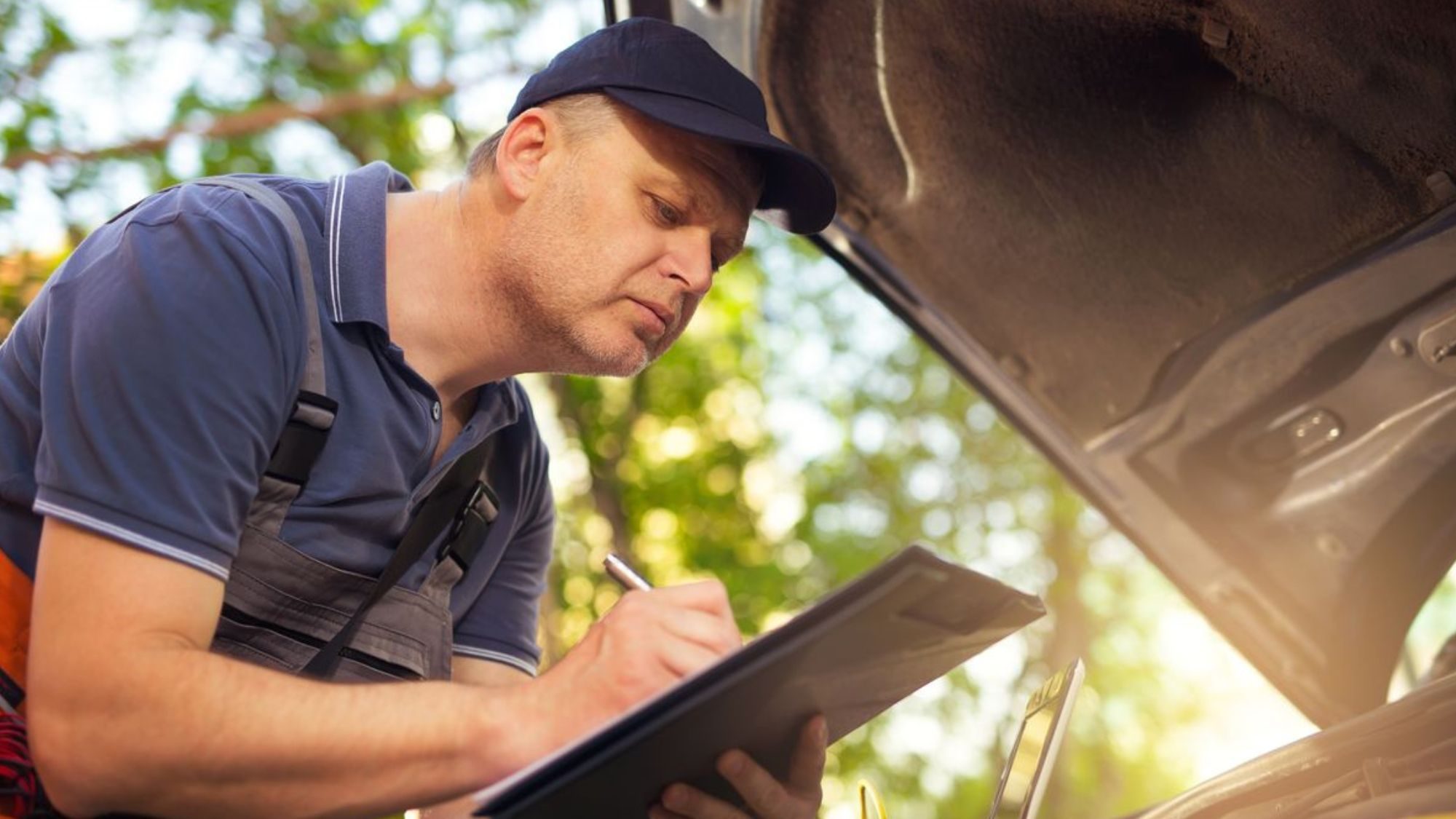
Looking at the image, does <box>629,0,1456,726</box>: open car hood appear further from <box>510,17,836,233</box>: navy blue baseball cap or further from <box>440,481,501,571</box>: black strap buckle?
<box>440,481,501,571</box>: black strap buckle

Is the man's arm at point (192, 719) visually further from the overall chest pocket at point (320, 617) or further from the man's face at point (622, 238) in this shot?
the man's face at point (622, 238)

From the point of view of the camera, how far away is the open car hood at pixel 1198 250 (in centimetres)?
180

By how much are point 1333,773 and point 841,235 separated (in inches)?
44.5

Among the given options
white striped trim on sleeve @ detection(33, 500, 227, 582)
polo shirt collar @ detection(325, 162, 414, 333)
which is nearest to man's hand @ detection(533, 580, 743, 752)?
white striped trim on sleeve @ detection(33, 500, 227, 582)

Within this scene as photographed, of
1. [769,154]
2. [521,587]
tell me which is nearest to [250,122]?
[521,587]

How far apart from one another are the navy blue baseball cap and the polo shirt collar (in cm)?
37

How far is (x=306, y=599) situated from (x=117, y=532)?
1.59ft

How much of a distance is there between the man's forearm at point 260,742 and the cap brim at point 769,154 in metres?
0.88

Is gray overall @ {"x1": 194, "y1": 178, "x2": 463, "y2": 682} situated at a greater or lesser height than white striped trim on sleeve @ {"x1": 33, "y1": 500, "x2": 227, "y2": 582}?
greater

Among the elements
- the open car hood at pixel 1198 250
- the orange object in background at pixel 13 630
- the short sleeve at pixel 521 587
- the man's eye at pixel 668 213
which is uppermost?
the open car hood at pixel 1198 250

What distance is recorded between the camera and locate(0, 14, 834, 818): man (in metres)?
1.48

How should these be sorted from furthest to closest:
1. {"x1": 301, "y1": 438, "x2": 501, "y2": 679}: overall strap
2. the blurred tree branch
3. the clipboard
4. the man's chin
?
the blurred tree branch → the man's chin → {"x1": 301, "y1": 438, "x2": 501, "y2": 679}: overall strap → the clipboard

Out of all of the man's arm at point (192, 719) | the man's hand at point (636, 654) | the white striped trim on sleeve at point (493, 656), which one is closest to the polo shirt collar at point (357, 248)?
the man's arm at point (192, 719)

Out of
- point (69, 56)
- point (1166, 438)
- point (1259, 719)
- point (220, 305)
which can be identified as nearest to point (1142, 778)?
point (1259, 719)
